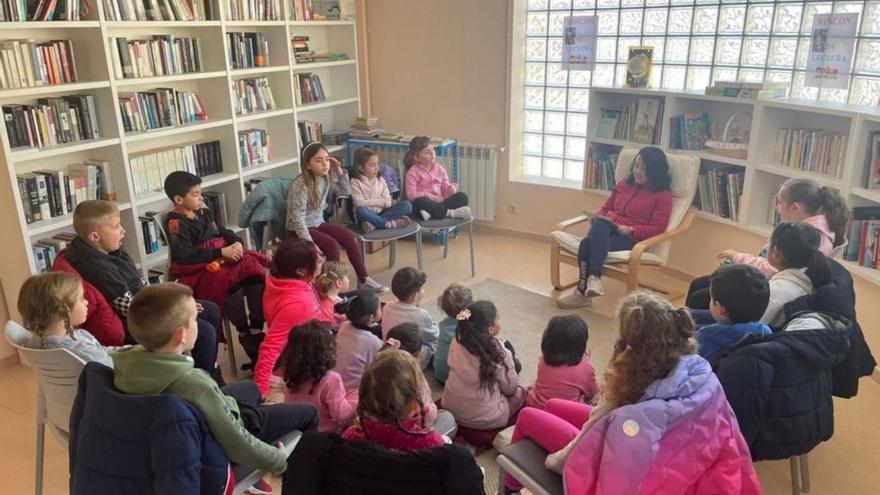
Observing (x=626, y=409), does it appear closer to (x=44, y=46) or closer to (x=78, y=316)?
(x=78, y=316)

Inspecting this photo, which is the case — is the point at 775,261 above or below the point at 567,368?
above

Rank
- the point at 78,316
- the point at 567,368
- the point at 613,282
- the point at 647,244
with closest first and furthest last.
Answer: the point at 78,316 → the point at 567,368 → the point at 647,244 → the point at 613,282

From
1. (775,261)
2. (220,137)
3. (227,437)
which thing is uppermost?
(220,137)

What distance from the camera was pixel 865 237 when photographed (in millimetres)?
3301

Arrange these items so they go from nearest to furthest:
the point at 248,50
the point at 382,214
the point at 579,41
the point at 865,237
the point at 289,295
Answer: the point at 289,295 → the point at 865,237 → the point at 382,214 → the point at 248,50 → the point at 579,41

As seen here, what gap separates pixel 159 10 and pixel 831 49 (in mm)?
3980

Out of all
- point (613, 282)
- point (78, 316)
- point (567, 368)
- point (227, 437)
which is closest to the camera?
point (227, 437)

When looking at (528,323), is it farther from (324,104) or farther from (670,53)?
(324,104)

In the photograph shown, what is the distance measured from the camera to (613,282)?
4.70m

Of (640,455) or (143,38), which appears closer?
(640,455)

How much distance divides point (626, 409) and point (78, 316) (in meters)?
1.84

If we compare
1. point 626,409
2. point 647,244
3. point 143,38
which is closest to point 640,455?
point 626,409

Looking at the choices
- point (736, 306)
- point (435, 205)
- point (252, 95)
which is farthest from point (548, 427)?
point (252, 95)

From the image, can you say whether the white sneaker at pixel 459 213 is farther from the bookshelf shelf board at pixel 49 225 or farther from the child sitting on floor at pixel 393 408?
the child sitting on floor at pixel 393 408
